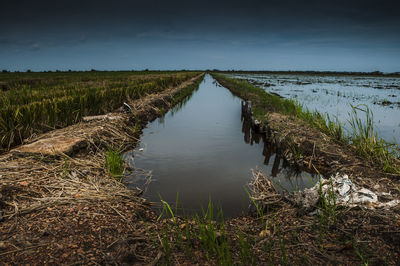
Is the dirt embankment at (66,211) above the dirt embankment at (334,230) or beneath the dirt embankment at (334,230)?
above

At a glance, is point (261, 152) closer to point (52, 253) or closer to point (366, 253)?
point (366, 253)

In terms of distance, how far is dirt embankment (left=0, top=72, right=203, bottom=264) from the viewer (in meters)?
1.68

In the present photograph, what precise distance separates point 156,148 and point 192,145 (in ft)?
2.72

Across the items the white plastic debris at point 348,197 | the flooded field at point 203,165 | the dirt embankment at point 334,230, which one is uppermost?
the white plastic debris at point 348,197

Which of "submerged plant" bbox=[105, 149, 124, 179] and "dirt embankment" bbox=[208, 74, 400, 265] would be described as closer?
"dirt embankment" bbox=[208, 74, 400, 265]

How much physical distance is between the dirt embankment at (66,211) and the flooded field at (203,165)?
2.01 ft

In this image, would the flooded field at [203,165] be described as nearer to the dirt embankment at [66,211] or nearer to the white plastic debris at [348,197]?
the white plastic debris at [348,197]

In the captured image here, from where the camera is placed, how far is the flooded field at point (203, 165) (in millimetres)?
3132

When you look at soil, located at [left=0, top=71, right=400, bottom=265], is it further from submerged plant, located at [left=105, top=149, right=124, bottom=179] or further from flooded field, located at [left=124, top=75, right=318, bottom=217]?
flooded field, located at [left=124, top=75, right=318, bottom=217]

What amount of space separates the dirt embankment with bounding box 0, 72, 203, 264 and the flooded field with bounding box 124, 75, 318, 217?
61 cm

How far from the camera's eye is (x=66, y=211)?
2.17 m

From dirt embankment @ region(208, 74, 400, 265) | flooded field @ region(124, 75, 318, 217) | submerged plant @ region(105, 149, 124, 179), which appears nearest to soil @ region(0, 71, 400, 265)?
dirt embankment @ region(208, 74, 400, 265)

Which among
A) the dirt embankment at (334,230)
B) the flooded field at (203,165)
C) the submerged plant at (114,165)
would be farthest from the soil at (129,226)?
the flooded field at (203,165)

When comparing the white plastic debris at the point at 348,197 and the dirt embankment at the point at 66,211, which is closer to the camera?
the dirt embankment at the point at 66,211
